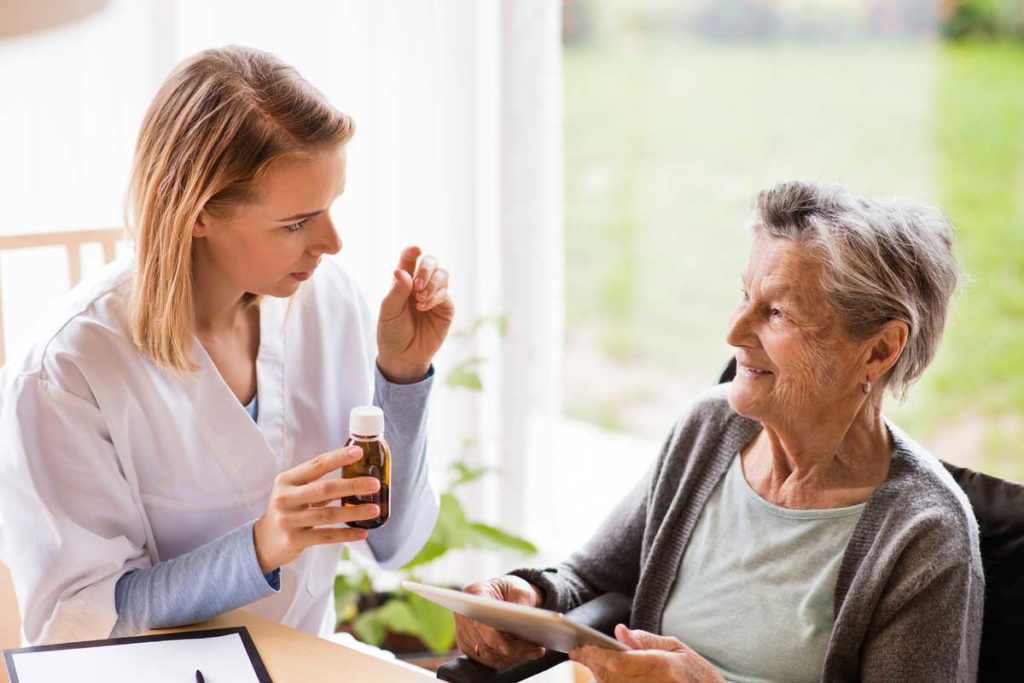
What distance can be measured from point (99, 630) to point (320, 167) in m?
0.65

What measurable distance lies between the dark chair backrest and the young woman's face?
912mm

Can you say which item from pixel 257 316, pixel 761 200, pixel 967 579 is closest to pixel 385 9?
pixel 257 316

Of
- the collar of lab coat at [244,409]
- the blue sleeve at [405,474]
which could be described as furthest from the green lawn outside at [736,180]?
the collar of lab coat at [244,409]

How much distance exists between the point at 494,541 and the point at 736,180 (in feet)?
9.92

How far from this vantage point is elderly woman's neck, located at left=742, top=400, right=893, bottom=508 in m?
1.45

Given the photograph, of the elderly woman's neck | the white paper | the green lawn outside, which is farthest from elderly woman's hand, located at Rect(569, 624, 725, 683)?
the green lawn outside

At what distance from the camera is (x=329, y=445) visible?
1674 millimetres

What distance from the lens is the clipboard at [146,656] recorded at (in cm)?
127

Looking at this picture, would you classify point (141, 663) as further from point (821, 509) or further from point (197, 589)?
point (821, 509)

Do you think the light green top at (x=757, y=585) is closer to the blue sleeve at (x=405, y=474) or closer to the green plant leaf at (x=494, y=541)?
the blue sleeve at (x=405, y=474)

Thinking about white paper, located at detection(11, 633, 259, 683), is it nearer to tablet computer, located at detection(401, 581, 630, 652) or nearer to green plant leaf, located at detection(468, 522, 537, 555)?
tablet computer, located at detection(401, 581, 630, 652)

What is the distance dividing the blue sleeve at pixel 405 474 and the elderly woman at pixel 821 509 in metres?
0.23

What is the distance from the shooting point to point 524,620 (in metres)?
1.22

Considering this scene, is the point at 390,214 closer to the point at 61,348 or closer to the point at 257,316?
the point at 257,316
